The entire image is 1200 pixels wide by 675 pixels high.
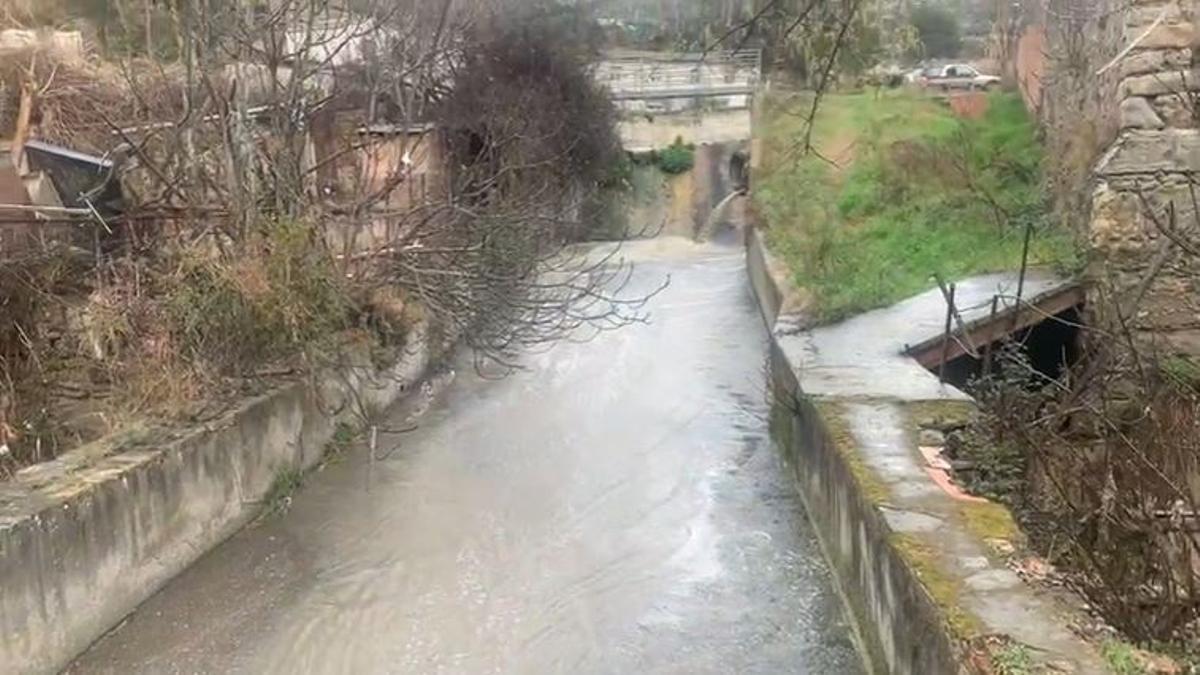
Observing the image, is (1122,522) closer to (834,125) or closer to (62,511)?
(62,511)

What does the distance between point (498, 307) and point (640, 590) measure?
5.34 meters

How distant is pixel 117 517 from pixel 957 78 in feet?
73.6

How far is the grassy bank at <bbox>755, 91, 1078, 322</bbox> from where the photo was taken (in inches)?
594

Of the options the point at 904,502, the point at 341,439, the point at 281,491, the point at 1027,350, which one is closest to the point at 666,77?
the point at 1027,350

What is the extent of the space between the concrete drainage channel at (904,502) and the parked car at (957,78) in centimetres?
Answer: 1175

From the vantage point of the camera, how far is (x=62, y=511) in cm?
748

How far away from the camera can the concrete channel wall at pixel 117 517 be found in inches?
280

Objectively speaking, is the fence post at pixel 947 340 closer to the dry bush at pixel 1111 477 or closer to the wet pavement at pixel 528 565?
the dry bush at pixel 1111 477

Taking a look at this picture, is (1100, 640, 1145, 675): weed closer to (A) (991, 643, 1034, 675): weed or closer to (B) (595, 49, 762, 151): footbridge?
(A) (991, 643, 1034, 675): weed

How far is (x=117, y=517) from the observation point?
8.19 m

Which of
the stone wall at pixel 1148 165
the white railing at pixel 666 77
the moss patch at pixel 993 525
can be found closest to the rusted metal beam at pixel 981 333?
the stone wall at pixel 1148 165

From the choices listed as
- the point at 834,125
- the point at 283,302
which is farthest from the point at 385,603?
the point at 834,125

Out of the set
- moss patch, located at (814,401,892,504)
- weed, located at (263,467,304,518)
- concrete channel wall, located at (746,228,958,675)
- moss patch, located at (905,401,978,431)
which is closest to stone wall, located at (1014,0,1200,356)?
moss patch, located at (905,401,978,431)

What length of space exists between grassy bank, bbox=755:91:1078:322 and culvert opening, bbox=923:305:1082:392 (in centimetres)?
77
